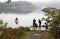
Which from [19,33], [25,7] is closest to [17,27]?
[19,33]

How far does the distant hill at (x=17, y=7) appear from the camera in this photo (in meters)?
5.01

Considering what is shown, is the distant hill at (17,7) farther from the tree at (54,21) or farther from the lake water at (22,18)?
the tree at (54,21)

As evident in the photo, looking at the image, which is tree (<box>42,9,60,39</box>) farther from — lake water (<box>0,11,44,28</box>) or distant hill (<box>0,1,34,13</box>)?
distant hill (<box>0,1,34,13</box>)

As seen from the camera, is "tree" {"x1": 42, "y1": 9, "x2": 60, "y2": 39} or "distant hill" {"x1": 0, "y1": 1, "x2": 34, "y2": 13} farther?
"distant hill" {"x1": 0, "y1": 1, "x2": 34, "y2": 13}

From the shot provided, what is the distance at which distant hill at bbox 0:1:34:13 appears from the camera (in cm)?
501

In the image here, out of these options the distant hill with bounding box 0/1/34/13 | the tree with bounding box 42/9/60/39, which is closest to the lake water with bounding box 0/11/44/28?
the distant hill with bounding box 0/1/34/13

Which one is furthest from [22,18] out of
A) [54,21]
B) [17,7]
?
[54,21]

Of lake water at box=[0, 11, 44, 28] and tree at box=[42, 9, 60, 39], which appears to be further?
lake water at box=[0, 11, 44, 28]

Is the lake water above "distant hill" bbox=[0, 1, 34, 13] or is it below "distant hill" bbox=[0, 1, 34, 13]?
below

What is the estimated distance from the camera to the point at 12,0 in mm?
5066

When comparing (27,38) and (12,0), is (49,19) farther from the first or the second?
(12,0)

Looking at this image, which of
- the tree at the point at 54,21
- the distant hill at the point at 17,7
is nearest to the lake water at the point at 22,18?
the distant hill at the point at 17,7

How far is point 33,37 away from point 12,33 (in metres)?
0.47

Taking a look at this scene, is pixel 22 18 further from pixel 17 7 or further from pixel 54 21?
pixel 54 21
